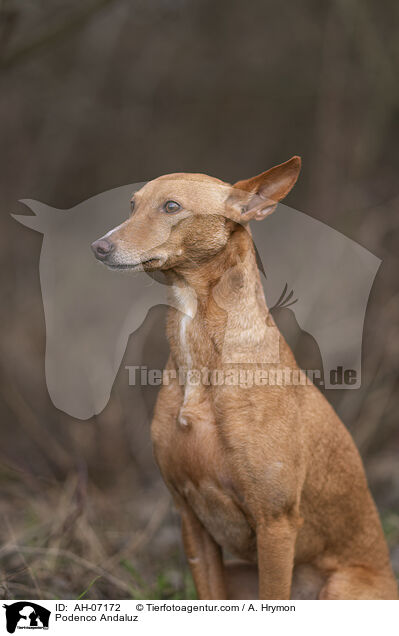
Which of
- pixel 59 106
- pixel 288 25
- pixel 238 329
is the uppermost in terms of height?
pixel 288 25

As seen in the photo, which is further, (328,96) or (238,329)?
(328,96)

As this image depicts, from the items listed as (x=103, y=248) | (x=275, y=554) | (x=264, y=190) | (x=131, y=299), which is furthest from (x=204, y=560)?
(x=131, y=299)

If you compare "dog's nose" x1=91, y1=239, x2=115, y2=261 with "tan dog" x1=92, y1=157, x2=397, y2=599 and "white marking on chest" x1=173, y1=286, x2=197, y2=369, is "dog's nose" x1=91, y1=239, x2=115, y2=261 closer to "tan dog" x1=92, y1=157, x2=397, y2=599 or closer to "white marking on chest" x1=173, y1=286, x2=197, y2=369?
"tan dog" x1=92, y1=157, x2=397, y2=599

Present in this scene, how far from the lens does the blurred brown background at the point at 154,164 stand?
6086 millimetres

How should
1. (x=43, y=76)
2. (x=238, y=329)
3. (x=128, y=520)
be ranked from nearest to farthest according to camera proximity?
(x=238, y=329)
(x=43, y=76)
(x=128, y=520)

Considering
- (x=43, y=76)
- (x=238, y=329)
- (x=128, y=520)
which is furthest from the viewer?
(x=128, y=520)

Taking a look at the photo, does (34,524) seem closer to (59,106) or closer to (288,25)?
(59,106)

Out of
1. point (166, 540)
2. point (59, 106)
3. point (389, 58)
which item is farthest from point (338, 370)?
point (59, 106)

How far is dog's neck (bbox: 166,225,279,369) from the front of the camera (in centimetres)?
381

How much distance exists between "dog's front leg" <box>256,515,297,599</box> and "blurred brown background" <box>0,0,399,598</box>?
164 cm

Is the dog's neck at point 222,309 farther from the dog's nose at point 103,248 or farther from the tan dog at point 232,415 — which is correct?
the dog's nose at point 103,248

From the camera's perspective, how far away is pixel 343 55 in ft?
20.9

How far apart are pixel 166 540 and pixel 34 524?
1.17 meters
